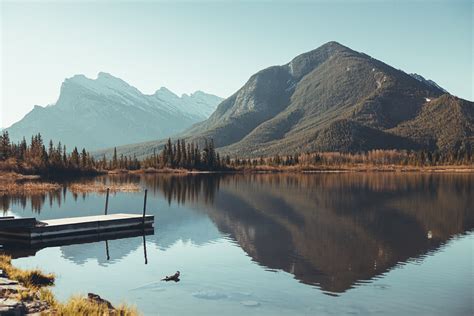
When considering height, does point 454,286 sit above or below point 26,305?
below

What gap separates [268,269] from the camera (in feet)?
114

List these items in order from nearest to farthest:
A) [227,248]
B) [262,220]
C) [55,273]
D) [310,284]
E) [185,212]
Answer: [310,284], [55,273], [227,248], [262,220], [185,212]

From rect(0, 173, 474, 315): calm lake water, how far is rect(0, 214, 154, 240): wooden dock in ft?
7.35

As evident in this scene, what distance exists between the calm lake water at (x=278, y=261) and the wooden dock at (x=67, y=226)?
2.24 metres

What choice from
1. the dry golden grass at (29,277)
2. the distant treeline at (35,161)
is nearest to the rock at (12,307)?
the dry golden grass at (29,277)

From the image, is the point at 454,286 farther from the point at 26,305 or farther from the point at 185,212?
the point at 185,212

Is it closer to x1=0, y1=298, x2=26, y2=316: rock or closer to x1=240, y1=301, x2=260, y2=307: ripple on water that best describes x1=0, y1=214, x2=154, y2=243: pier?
x1=240, y1=301, x2=260, y2=307: ripple on water

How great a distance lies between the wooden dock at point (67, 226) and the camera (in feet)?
142

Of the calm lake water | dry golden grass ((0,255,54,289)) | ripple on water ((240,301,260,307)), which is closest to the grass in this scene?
dry golden grass ((0,255,54,289))

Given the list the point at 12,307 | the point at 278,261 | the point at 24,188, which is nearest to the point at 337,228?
the point at 278,261

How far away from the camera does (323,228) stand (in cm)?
5378

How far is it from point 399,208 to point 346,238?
91.4ft

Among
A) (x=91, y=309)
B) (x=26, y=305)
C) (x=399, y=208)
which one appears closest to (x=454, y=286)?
(x=91, y=309)

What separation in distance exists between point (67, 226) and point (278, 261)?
20607 millimetres
